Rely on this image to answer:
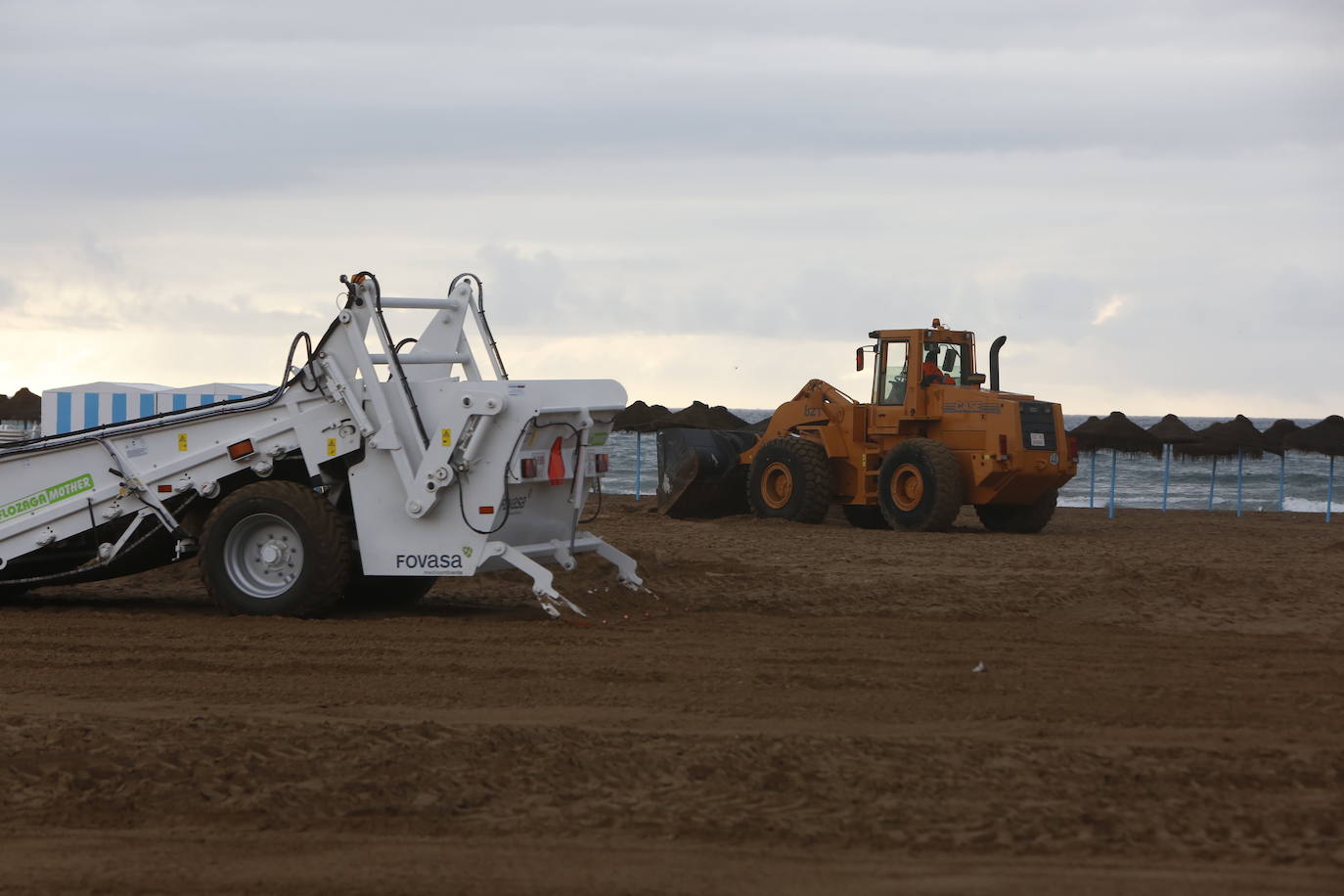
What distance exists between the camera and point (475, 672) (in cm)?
866

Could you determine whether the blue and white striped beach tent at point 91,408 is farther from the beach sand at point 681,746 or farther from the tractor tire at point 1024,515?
the tractor tire at point 1024,515

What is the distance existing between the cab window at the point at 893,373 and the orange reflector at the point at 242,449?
1167cm

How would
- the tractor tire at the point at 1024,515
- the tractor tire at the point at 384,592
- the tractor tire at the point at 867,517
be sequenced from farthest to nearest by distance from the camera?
the tractor tire at the point at 867,517 < the tractor tire at the point at 1024,515 < the tractor tire at the point at 384,592

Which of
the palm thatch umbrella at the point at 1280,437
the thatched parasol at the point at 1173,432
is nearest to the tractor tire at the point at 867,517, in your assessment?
the thatched parasol at the point at 1173,432

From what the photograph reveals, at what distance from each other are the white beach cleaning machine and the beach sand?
412mm

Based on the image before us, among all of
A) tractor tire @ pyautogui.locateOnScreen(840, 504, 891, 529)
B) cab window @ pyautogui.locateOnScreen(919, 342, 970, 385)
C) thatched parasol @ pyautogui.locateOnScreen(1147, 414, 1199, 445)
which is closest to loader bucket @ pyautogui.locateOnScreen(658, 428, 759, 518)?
tractor tire @ pyautogui.locateOnScreen(840, 504, 891, 529)

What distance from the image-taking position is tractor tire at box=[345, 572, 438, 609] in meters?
11.6

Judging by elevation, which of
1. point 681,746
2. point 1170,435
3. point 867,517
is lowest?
point 681,746

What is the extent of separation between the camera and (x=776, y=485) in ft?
71.8

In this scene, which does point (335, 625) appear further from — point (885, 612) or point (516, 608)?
point (885, 612)

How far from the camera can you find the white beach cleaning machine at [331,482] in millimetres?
10352

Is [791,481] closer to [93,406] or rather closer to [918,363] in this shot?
[918,363]

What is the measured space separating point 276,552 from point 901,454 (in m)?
11.2

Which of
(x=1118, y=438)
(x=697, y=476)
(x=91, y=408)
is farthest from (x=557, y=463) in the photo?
(x=1118, y=438)
